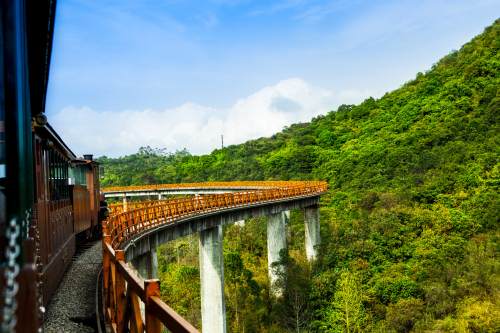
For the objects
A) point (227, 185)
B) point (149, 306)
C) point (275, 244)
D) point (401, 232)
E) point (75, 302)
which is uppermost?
point (227, 185)

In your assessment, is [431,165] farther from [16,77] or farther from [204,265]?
[16,77]

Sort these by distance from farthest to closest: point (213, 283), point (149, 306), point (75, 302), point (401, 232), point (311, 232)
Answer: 1. point (311, 232)
2. point (401, 232)
3. point (213, 283)
4. point (75, 302)
5. point (149, 306)

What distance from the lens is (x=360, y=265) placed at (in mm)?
30547

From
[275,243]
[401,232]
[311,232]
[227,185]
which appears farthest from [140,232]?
[227,185]

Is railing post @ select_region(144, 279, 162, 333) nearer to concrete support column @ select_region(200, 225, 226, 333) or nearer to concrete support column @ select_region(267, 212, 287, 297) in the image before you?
concrete support column @ select_region(200, 225, 226, 333)

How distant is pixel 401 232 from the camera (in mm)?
31844

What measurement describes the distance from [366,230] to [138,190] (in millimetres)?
39265

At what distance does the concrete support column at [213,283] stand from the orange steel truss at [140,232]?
2154 mm

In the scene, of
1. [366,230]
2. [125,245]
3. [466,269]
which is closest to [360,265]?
[366,230]

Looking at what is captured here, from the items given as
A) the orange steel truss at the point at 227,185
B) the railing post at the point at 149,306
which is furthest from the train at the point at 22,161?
the orange steel truss at the point at 227,185

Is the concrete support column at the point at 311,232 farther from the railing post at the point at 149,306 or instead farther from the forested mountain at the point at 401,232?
the railing post at the point at 149,306

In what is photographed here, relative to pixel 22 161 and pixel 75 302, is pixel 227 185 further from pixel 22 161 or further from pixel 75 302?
pixel 22 161

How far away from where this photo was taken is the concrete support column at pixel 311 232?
3873 centimetres

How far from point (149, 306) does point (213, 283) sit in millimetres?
24042
